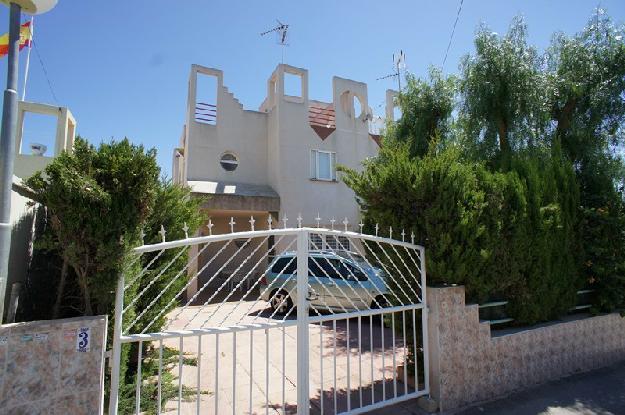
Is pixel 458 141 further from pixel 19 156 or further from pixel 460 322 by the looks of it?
pixel 19 156

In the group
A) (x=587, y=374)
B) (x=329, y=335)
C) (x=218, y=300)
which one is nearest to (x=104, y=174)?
(x=329, y=335)

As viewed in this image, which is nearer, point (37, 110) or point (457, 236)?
point (457, 236)

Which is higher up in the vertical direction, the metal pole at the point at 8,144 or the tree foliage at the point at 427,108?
the tree foliage at the point at 427,108

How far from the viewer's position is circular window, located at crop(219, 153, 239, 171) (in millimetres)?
13539

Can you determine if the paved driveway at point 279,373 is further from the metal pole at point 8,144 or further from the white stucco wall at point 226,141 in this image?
the white stucco wall at point 226,141

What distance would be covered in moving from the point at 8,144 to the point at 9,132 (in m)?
0.08

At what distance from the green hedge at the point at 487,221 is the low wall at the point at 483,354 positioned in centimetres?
29

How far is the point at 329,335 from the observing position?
764 centimetres

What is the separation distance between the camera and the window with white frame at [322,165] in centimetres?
1418

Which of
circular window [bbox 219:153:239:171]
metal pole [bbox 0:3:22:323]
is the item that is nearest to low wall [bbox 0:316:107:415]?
metal pole [bbox 0:3:22:323]

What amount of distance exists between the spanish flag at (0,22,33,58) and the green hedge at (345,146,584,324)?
3827 millimetres

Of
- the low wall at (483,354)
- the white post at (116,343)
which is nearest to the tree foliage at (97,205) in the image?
the white post at (116,343)

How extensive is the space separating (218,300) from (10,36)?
10732 millimetres

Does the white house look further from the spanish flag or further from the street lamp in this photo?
the street lamp
